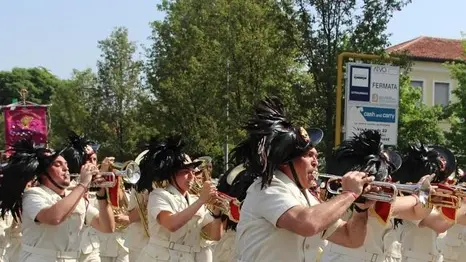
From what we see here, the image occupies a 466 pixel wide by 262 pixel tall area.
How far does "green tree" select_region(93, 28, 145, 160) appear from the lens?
29500 mm

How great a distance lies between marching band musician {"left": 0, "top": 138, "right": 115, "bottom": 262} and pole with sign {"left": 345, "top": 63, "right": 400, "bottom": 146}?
250 inches

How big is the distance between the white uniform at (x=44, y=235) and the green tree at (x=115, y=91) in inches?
886

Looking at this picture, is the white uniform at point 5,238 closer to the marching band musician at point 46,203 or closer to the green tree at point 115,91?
the marching band musician at point 46,203

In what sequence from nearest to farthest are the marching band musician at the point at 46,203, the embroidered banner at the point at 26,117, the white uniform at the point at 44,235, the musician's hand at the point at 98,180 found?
1. the marching band musician at the point at 46,203
2. the white uniform at the point at 44,235
3. the musician's hand at the point at 98,180
4. the embroidered banner at the point at 26,117

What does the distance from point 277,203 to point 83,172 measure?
7.98 ft

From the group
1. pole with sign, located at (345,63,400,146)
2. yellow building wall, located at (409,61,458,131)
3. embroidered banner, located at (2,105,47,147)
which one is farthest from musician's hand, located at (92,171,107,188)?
yellow building wall, located at (409,61,458,131)

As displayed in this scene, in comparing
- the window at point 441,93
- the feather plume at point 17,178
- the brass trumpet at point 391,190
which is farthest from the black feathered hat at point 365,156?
the window at point 441,93

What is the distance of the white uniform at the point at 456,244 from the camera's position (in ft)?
26.9

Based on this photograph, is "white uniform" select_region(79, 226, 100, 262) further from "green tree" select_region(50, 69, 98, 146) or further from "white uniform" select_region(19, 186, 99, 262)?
"green tree" select_region(50, 69, 98, 146)

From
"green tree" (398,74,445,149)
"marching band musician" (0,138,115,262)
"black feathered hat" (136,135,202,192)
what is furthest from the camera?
"green tree" (398,74,445,149)

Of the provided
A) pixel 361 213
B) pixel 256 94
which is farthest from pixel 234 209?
pixel 256 94

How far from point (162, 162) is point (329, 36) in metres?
9.70

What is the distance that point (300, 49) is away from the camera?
17.0 meters

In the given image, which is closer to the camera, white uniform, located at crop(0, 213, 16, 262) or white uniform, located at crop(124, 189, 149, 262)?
white uniform, located at crop(124, 189, 149, 262)
